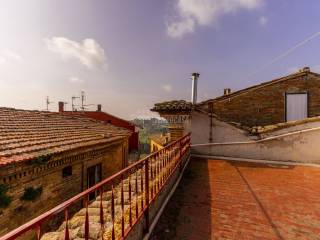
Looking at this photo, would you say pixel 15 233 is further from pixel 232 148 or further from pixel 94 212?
pixel 232 148

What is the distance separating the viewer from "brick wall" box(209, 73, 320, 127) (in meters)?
13.9

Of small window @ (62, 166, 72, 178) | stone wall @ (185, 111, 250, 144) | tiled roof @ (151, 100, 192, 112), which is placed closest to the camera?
small window @ (62, 166, 72, 178)

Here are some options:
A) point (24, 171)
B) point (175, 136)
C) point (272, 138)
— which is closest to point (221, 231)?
point (24, 171)

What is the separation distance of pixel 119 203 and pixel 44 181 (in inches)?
159

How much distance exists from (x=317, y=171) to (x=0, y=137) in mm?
10274

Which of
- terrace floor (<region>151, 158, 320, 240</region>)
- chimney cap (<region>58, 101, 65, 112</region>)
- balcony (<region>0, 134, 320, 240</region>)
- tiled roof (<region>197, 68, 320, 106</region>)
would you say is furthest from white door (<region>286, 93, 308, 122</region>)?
chimney cap (<region>58, 101, 65, 112</region>)

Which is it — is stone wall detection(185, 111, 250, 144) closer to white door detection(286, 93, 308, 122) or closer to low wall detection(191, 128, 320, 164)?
low wall detection(191, 128, 320, 164)

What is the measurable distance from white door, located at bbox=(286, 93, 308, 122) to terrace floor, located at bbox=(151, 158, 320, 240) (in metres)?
7.63

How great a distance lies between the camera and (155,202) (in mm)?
4152

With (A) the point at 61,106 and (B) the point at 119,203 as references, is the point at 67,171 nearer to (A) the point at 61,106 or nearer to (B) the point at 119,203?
(B) the point at 119,203

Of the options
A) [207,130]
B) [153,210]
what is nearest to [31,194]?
[153,210]

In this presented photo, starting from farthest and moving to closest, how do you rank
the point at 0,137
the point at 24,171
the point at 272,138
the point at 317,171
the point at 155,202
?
the point at 272,138 < the point at 317,171 < the point at 0,137 < the point at 24,171 < the point at 155,202

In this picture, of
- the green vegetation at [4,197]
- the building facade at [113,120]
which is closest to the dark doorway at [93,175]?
the green vegetation at [4,197]

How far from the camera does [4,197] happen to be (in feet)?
16.8
